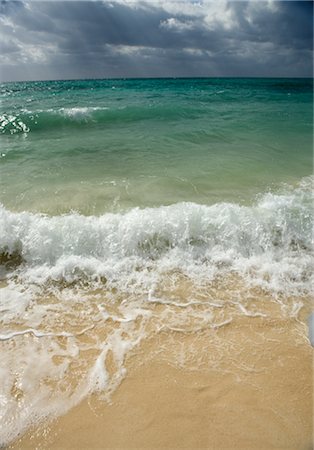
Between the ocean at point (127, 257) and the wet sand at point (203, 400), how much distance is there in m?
0.11

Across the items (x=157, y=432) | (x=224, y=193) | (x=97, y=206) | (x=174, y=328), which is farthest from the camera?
(x=224, y=193)

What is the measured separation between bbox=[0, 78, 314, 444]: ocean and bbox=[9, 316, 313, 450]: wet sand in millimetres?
112

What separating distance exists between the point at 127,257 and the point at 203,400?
2561 mm

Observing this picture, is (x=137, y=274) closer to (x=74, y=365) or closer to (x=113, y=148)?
(x=74, y=365)

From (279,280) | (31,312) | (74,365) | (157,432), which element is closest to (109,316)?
(74,365)

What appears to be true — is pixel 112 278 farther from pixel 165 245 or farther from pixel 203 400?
pixel 203 400

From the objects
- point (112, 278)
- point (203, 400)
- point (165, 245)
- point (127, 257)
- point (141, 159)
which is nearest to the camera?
point (203, 400)

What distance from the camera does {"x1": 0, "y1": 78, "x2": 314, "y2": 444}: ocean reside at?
332 centimetres

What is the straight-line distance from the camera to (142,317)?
3844 mm

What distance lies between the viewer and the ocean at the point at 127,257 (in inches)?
131

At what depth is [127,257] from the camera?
16.2 feet

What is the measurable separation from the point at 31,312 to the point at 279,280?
359cm

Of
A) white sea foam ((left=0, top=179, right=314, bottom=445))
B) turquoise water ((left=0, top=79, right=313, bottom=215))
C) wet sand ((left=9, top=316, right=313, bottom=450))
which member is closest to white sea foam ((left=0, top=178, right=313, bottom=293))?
white sea foam ((left=0, top=179, right=314, bottom=445))

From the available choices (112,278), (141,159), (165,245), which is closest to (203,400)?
(112,278)
